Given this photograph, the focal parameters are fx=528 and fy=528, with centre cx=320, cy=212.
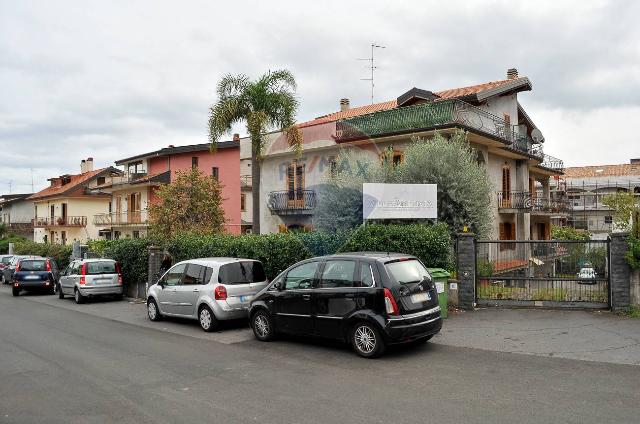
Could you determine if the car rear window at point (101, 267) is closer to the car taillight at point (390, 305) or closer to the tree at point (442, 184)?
the tree at point (442, 184)

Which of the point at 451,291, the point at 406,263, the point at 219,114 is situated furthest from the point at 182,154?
the point at 406,263

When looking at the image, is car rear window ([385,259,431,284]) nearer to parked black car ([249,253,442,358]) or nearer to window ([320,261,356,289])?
parked black car ([249,253,442,358])

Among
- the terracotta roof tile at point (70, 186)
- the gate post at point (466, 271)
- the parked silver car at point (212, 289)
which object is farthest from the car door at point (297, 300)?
the terracotta roof tile at point (70, 186)

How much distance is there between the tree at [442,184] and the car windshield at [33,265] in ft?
46.6

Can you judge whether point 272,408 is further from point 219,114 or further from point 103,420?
point 219,114

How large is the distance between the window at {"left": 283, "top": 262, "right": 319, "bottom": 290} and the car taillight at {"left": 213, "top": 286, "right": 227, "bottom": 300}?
224 cm

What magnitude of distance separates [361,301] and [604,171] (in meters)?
67.8

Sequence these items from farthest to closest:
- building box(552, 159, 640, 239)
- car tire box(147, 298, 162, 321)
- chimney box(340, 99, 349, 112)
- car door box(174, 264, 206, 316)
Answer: building box(552, 159, 640, 239)
chimney box(340, 99, 349, 112)
car tire box(147, 298, 162, 321)
car door box(174, 264, 206, 316)

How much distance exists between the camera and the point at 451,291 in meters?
12.7

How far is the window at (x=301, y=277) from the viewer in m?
9.50

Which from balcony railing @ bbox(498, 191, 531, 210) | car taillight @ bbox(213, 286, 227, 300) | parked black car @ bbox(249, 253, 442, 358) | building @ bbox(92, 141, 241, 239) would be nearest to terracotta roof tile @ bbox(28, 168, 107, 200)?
building @ bbox(92, 141, 241, 239)

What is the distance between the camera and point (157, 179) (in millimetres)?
41562

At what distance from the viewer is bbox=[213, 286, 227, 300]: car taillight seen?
11.6 meters

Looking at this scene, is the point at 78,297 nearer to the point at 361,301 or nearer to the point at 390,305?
the point at 361,301
